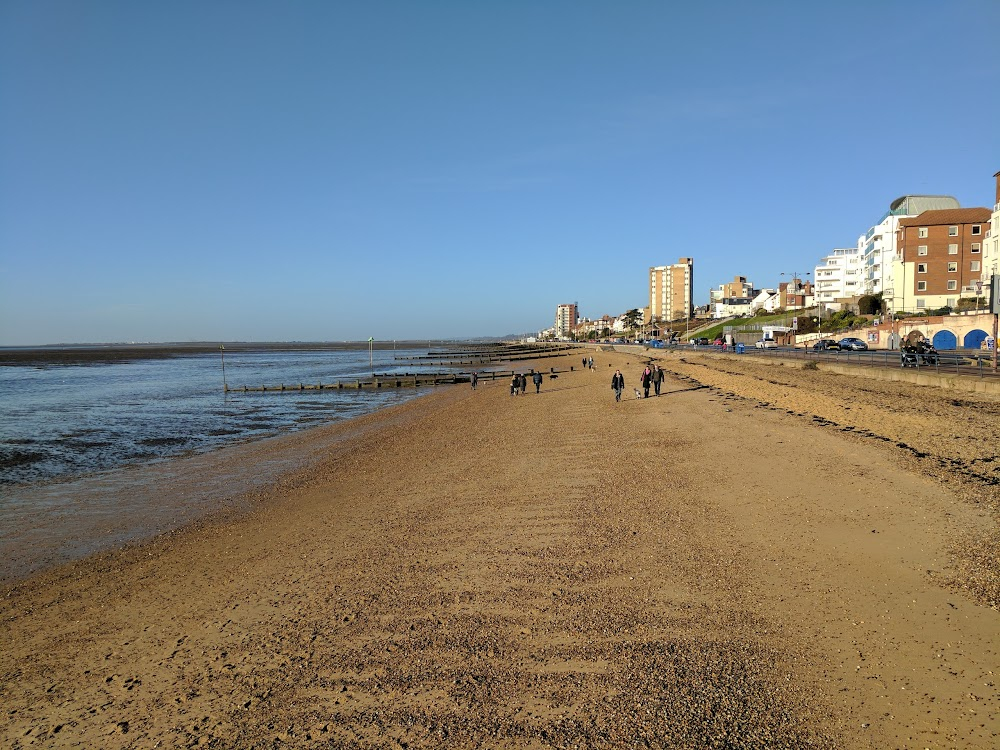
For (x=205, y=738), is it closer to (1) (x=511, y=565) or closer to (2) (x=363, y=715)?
(2) (x=363, y=715)

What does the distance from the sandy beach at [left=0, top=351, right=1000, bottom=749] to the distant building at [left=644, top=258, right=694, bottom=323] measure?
185 metres

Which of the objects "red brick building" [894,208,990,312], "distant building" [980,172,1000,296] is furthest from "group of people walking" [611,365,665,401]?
"red brick building" [894,208,990,312]

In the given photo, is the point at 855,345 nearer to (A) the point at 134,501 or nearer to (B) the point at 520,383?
(B) the point at 520,383

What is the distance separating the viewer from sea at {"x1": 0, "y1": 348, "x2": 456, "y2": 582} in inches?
431

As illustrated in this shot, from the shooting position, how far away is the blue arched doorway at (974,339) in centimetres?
3757

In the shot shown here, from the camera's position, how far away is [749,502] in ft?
32.3

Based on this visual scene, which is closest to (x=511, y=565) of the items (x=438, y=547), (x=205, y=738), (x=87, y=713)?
(x=438, y=547)

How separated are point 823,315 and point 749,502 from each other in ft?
234

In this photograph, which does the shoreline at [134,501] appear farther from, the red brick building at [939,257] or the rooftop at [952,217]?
the rooftop at [952,217]

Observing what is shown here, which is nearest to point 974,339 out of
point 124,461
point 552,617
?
point 552,617

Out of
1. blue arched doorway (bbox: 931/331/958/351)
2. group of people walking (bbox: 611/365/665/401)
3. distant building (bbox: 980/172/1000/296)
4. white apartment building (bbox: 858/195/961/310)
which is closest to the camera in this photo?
group of people walking (bbox: 611/365/665/401)

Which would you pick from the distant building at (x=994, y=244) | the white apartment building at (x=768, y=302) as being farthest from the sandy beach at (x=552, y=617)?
the white apartment building at (x=768, y=302)

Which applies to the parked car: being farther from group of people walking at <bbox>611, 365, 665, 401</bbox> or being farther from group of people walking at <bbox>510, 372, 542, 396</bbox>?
group of people walking at <bbox>510, 372, 542, 396</bbox>

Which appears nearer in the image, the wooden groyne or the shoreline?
the shoreline
